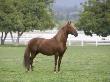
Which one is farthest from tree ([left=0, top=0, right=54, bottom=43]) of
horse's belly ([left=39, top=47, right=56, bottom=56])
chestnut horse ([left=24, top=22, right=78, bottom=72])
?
horse's belly ([left=39, top=47, right=56, bottom=56])

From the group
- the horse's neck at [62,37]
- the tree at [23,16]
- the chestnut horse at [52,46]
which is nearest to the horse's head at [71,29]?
the chestnut horse at [52,46]

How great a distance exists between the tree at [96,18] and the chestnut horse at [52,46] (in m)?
35.6

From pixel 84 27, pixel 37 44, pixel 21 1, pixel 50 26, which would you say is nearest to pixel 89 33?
pixel 84 27

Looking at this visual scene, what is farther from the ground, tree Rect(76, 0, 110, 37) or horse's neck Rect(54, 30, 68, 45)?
horse's neck Rect(54, 30, 68, 45)

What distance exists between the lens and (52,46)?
741 inches

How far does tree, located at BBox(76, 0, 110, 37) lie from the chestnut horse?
3561 cm

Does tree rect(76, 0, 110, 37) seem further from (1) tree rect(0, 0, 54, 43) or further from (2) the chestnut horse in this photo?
(2) the chestnut horse

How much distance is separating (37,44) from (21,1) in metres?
38.0

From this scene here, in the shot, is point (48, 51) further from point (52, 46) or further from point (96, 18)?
point (96, 18)

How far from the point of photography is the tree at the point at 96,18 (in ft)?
182

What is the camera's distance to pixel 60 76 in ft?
56.3

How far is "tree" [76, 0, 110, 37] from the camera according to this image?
5547 centimetres

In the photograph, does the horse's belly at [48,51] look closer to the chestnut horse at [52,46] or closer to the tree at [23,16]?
the chestnut horse at [52,46]

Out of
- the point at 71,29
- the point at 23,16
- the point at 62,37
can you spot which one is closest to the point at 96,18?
the point at 23,16
